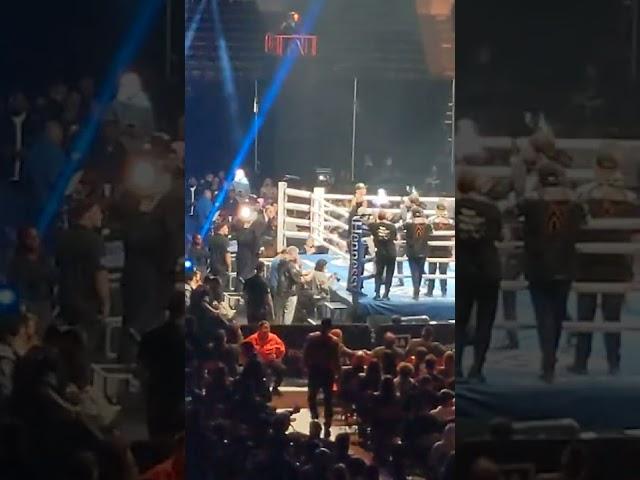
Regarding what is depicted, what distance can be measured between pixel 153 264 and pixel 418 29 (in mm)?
889

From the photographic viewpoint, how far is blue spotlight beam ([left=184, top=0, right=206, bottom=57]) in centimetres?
224

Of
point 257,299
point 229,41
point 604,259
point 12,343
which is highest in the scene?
point 229,41

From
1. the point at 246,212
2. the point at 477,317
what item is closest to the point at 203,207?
the point at 246,212

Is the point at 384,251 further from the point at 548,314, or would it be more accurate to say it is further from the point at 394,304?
the point at 548,314

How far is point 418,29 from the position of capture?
7.48 feet

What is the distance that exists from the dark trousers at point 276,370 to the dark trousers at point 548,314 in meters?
0.66

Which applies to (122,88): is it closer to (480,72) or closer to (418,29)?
(418,29)

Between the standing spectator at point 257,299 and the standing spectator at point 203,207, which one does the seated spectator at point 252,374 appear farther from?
the standing spectator at point 203,207

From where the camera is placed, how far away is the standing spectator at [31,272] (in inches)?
86.7

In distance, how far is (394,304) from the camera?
2305 millimetres

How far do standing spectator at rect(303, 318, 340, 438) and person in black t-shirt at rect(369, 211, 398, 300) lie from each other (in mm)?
175

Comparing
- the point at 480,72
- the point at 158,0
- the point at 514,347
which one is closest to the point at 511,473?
the point at 514,347

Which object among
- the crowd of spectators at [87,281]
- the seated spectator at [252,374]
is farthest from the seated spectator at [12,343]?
the seated spectator at [252,374]

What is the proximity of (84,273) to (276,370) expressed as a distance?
53cm
